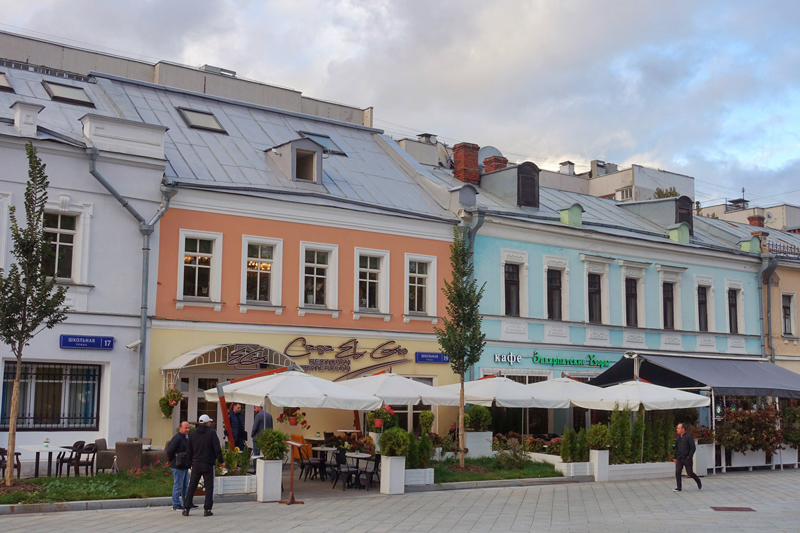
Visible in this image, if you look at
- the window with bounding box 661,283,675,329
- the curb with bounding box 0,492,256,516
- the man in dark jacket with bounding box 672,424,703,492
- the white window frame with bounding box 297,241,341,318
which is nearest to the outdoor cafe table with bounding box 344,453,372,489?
the curb with bounding box 0,492,256,516

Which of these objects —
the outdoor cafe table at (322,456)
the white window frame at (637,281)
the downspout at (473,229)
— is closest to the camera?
the outdoor cafe table at (322,456)

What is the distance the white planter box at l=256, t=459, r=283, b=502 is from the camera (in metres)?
16.6

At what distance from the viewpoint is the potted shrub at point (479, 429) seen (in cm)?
2338

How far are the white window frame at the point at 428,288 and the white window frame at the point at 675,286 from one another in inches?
386

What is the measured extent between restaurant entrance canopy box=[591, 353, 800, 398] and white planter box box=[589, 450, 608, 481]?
5.01 meters

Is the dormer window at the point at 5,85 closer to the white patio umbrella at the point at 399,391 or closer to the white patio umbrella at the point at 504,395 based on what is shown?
the white patio umbrella at the point at 399,391

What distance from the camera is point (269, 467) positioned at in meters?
16.6

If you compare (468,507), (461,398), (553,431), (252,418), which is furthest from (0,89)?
(553,431)

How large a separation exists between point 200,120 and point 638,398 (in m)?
14.6

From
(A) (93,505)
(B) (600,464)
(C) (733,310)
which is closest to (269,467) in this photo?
(A) (93,505)

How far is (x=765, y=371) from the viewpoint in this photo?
90.0ft

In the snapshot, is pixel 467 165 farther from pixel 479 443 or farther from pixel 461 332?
pixel 479 443

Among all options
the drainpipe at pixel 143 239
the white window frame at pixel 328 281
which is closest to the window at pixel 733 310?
the white window frame at pixel 328 281

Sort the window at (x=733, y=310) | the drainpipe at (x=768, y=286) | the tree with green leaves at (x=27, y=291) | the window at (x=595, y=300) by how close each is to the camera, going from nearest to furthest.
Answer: the tree with green leaves at (x=27, y=291) < the window at (x=595, y=300) < the window at (x=733, y=310) < the drainpipe at (x=768, y=286)
